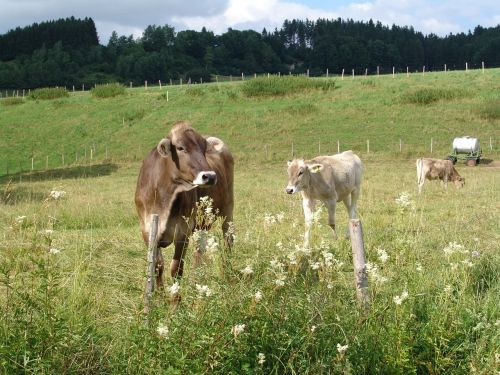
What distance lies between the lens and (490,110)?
4050 cm

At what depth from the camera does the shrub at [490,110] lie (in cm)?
4009


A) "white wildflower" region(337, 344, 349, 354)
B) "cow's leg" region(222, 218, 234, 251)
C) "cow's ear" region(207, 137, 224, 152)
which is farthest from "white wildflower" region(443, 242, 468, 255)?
"cow's ear" region(207, 137, 224, 152)

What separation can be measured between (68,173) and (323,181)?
2683cm

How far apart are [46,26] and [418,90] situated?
408 feet

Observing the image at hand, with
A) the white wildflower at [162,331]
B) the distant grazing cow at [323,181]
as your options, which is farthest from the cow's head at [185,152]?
the distant grazing cow at [323,181]

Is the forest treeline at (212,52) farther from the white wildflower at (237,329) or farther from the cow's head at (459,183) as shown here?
the white wildflower at (237,329)

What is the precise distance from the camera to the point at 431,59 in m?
146

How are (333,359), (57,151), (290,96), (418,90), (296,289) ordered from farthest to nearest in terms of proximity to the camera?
(290,96), (418,90), (57,151), (296,289), (333,359)

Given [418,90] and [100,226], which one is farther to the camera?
[418,90]

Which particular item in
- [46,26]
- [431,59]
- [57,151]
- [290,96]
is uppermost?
[46,26]

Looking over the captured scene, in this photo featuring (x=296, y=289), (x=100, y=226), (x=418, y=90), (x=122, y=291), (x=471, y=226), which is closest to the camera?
(x=296, y=289)

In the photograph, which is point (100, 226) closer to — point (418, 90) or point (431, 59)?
point (418, 90)

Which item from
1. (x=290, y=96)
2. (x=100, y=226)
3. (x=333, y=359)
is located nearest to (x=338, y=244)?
(x=333, y=359)

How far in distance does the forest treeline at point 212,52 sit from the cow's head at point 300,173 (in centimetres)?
9920
